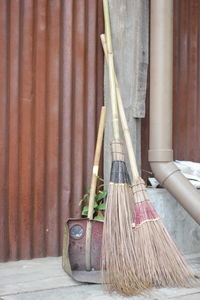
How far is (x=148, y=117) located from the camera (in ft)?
13.5

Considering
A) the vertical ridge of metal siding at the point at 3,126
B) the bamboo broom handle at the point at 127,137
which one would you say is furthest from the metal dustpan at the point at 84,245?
the vertical ridge of metal siding at the point at 3,126

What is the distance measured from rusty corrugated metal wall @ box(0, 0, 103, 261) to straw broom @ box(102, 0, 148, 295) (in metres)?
0.52

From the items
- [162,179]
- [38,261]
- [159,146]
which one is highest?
[159,146]

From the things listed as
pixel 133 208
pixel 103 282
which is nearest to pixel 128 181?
pixel 133 208

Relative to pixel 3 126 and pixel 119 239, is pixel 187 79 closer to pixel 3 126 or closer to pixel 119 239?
pixel 3 126

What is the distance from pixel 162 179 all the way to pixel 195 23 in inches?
65.8

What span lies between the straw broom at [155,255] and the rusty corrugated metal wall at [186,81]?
4.35ft

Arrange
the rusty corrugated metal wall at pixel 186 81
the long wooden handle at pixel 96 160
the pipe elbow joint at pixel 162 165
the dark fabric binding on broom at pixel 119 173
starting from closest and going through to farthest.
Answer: the dark fabric binding on broom at pixel 119 173 < the long wooden handle at pixel 96 160 < the pipe elbow joint at pixel 162 165 < the rusty corrugated metal wall at pixel 186 81

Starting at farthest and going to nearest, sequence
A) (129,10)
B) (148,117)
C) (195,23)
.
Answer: (195,23) < (148,117) < (129,10)

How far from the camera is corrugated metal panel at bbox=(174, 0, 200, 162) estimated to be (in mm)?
4352

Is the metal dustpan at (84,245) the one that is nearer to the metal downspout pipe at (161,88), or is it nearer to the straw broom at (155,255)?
the straw broom at (155,255)

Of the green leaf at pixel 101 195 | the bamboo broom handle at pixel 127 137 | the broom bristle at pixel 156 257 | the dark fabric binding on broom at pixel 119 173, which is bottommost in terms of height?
the broom bristle at pixel 156 257

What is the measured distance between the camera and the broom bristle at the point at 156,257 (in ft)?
9.66

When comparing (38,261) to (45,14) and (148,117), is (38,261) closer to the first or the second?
(148,117)
